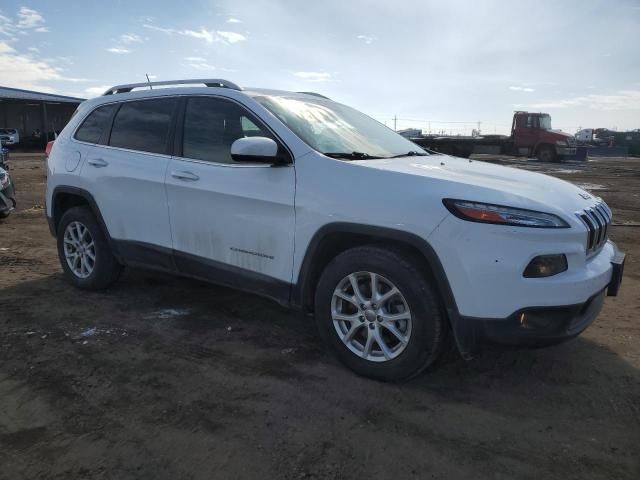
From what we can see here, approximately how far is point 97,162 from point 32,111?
48800mm

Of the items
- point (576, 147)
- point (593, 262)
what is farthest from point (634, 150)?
point (593, 262)

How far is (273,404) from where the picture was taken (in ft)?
9.74

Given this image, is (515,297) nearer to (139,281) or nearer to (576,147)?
(139,281)

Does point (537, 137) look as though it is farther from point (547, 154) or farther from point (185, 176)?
point (185, 176)

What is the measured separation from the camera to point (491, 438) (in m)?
2.67

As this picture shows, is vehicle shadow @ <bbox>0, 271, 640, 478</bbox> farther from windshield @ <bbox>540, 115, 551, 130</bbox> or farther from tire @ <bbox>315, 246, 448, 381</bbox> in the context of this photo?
windshield @ <bbox>540, 115, 551, 130</bbox>

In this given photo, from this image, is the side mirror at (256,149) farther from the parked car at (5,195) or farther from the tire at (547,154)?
the tire at (547,154)

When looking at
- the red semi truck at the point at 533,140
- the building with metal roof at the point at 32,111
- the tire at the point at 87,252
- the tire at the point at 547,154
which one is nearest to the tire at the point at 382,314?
the tire at the point at 87,252

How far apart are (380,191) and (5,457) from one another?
233cm

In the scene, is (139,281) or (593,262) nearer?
(593,262)

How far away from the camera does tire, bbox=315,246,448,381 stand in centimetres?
297

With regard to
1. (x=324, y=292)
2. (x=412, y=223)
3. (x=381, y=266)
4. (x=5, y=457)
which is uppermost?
(x=412, y=223)

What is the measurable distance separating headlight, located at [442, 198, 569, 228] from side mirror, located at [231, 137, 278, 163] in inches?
49.0

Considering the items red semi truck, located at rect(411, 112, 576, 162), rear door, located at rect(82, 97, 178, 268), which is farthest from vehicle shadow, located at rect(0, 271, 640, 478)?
red semi truck, located at rect(411, 112, 576, 162)
